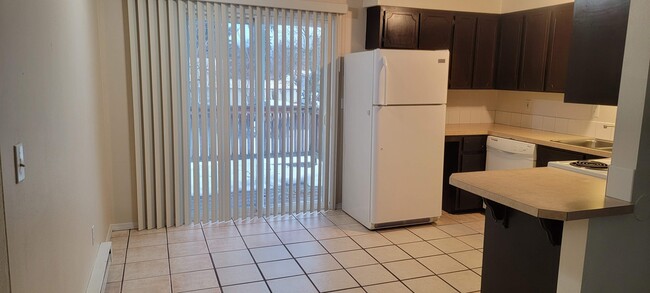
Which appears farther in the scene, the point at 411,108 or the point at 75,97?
the point at 411,108

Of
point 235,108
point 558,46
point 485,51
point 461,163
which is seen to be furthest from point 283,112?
point 558,46

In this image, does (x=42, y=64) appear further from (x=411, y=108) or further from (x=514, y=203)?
(x=411, y=108)

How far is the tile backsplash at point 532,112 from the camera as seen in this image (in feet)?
13.8

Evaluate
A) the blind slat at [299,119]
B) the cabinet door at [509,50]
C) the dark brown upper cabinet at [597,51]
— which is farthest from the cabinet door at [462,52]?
the dark brown upper cabinet at [597,51]

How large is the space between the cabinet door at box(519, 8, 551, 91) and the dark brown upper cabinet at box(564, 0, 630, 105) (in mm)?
2155

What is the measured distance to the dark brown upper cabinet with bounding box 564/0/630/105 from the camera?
2119 mm

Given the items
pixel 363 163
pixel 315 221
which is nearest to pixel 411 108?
pixel 363 163

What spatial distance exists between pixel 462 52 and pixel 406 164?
1450mm

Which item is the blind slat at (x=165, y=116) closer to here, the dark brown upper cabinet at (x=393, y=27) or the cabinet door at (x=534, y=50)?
the dark brown upper cabinet at (x=393, y=27)

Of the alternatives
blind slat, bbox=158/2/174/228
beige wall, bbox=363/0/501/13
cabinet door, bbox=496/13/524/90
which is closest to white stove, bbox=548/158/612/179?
cabinet door, bbox=496/13/524/90

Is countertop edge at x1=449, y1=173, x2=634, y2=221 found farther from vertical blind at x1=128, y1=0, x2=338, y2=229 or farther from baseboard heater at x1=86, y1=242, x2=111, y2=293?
vertical blind at x1=128, y1=0, x2=338, y2=229

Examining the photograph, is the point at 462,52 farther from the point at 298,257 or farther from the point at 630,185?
the point at 630,185

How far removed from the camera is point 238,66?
418 cm

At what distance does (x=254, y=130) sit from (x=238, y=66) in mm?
617
